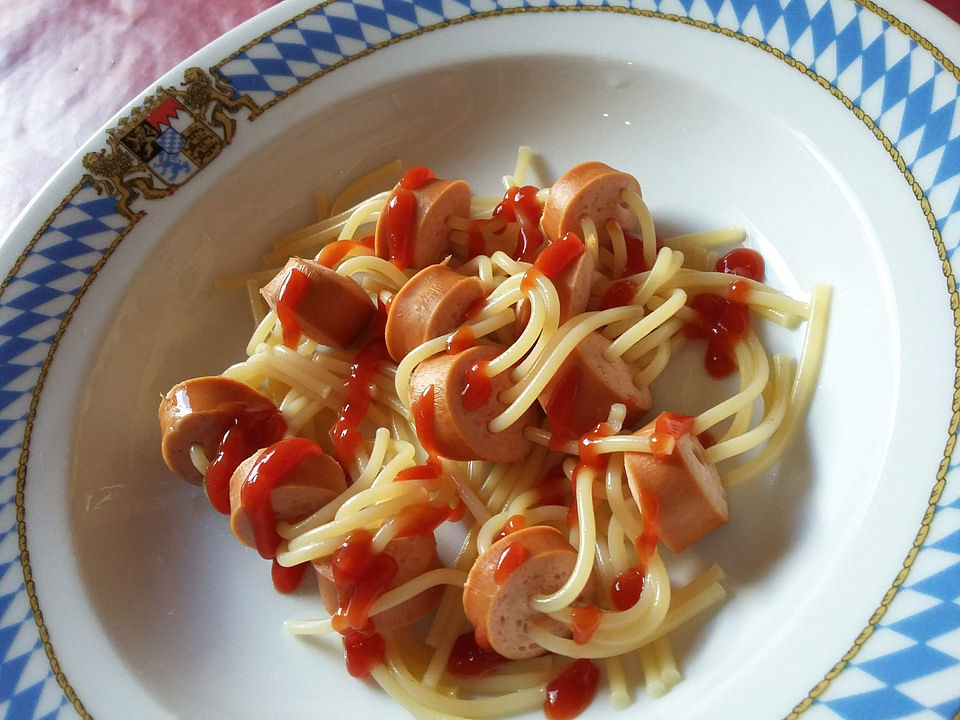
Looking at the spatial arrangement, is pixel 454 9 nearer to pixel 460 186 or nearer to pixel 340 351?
pixel 460 186

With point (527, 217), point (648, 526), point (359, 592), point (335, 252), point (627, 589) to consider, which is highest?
point (527, 217)

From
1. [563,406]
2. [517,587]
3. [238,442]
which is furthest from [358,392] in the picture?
[517,587]

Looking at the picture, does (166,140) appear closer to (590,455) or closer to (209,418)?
(209,418)

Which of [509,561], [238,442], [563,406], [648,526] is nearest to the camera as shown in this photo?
[509,561]

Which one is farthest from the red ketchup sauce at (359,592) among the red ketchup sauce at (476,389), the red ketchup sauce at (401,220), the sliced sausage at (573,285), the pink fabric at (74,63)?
the pink fabric at (74,63)

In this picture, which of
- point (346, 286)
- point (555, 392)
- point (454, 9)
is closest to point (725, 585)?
point (555, 392)

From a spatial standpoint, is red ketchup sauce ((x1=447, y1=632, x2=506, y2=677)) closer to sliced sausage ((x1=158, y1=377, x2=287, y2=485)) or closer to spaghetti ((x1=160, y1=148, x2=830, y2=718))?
spaghetti ((x1=160, y1=148, x2=830, y2=718))

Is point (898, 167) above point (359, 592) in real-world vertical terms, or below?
above

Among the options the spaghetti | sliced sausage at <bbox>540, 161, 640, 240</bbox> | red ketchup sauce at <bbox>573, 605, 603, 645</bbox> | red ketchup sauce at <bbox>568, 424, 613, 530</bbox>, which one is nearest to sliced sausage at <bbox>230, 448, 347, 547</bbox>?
the spaghetti
